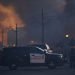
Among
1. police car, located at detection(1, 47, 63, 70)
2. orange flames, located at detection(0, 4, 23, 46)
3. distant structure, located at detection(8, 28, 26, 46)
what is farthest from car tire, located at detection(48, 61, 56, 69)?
distant structure, located at detection(8, 28, 26, 46)

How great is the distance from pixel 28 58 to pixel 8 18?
30.9m

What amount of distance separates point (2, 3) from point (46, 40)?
844cm

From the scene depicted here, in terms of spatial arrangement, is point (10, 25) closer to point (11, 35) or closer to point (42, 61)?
point (11, 35)

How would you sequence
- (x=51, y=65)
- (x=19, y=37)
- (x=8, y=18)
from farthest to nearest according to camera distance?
(x=19, y=37)
(x=8, y=18)
(x=51, y=65)

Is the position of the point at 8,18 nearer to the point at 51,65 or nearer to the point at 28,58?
the point at 28,58

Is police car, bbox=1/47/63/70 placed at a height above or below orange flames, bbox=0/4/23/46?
below

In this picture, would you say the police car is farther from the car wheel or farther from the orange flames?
the orange flames

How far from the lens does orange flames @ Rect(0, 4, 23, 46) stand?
5200 centimetres

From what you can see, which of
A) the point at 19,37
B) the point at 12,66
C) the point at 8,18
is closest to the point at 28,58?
the point at 12,66

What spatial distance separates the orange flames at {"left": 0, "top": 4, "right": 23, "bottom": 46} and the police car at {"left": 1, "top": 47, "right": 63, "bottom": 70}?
1078 inches

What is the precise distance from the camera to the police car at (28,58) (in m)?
24.1

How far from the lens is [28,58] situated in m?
24.2

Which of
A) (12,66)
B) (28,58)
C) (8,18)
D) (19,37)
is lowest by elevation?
(12,66)

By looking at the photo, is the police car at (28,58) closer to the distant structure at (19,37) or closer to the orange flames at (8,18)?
the orange flames at (8,18)
